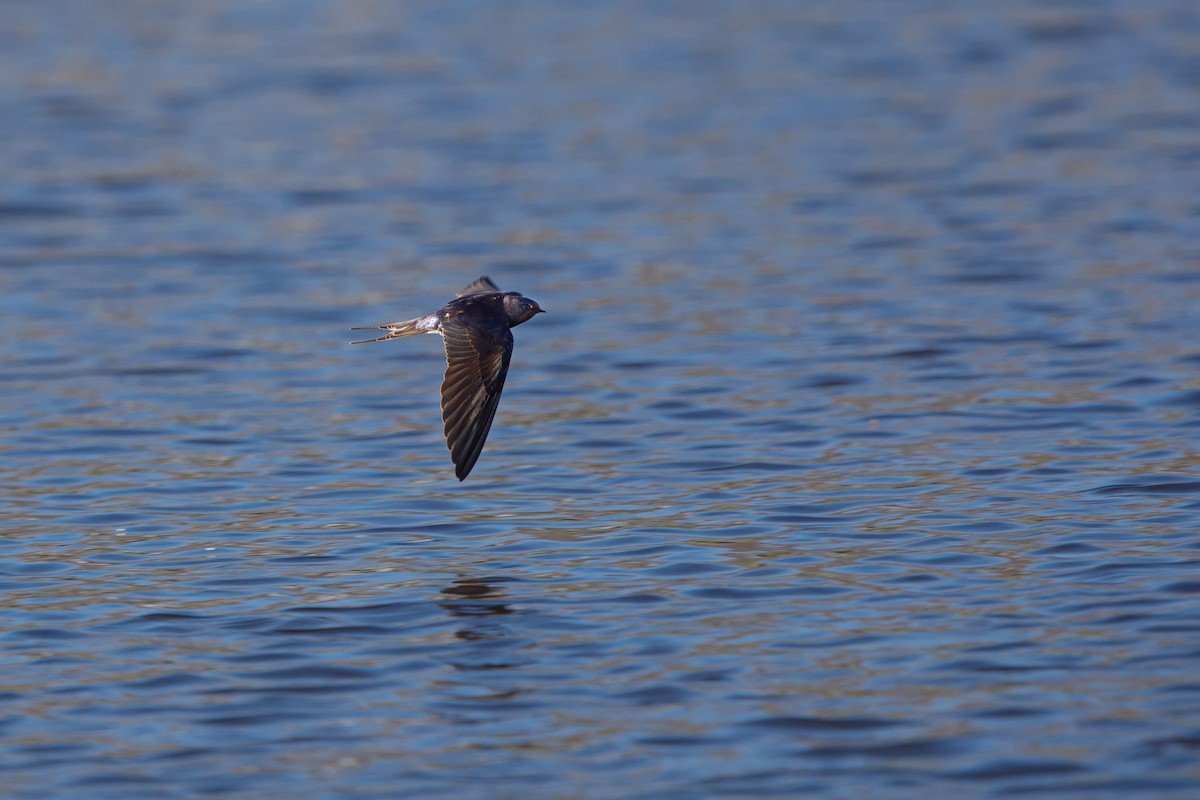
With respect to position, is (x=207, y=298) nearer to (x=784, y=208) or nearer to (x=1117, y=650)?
(x=784, y=208)

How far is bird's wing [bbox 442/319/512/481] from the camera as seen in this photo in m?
7.80

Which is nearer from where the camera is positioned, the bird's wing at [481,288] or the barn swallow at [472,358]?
the barn swallow at [472,358]

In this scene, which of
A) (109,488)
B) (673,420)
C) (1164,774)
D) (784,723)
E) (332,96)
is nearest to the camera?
(1164,774)

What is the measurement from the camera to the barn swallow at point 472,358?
783cm

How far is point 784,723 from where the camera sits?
615cm

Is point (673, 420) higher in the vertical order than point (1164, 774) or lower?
higher

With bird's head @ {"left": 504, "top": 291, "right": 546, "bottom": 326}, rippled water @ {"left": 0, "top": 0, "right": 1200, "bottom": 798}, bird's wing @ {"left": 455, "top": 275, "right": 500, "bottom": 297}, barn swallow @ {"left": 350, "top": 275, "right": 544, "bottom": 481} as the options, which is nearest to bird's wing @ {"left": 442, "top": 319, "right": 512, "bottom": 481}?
barn swallow @ {"left": 350, "top": 275, "right": 544, "bottom": 481}

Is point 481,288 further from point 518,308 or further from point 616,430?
point 616,430

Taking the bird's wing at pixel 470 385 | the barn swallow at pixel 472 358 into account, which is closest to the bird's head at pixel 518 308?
the barn swallow at pixel 472 358

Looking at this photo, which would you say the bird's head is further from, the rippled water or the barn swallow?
the rippled water

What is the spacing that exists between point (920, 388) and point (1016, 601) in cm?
340

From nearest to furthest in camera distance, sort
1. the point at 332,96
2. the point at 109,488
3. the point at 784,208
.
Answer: the point at 109,488, the point at 784,208, the point at 332,96

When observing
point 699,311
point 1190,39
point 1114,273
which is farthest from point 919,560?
point 1190,39

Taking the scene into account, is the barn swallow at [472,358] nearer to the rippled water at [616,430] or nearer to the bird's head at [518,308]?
the bird's head at [518,308]
